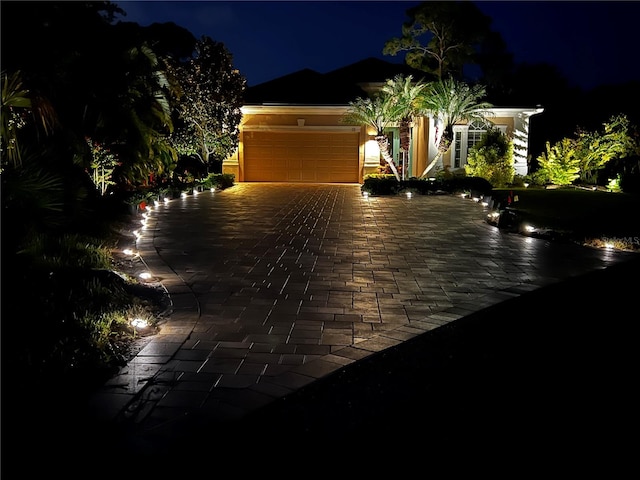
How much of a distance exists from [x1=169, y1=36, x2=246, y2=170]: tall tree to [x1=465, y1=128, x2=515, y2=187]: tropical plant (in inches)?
357

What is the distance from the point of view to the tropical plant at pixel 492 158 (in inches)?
815

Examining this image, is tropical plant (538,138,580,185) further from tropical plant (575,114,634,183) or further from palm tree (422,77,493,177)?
palm tree (422,77,493,177)

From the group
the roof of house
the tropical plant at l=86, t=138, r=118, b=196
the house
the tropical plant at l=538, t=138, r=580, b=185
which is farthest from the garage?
the tropical plant at l=86, t=138, r=118, b=196

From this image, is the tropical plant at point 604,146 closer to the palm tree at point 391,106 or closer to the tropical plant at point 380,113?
the palm tree at point 391,106

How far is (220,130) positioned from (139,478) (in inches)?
748

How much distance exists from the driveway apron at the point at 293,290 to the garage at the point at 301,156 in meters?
11.5

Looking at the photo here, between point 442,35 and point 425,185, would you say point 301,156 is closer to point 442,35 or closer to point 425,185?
point 425,185

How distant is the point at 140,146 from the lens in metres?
10.9

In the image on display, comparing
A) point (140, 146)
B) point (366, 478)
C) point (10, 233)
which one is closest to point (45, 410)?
point (10, 233)

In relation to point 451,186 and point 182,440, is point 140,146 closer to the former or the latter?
point 182,440

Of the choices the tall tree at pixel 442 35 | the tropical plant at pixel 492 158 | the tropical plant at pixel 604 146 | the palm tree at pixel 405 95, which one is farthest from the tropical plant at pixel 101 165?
the tropical plant at pixel 604 146

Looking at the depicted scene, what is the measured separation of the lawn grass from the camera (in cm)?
1121

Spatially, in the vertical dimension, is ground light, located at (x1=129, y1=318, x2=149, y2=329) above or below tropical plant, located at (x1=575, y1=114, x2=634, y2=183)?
below

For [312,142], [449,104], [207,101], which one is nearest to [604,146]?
[449,104]
